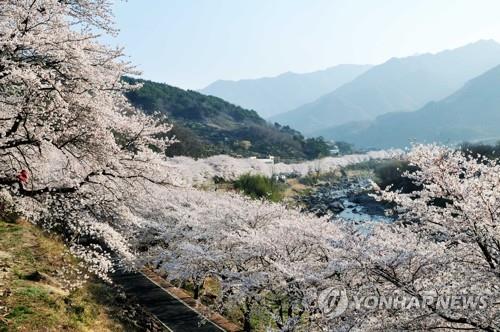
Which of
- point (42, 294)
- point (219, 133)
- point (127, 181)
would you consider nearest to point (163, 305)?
point (42, 294)

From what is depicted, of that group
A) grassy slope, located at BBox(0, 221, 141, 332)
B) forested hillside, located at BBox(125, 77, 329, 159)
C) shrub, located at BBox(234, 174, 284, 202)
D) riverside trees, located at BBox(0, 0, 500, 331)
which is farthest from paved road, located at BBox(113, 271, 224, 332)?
forested hillside, located at BBox(125, 77, 329, 159)

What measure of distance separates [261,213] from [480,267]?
14.5 metres

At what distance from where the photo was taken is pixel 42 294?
13.4m

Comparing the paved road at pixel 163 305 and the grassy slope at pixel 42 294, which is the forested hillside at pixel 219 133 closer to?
the paved road at pixel 163 305

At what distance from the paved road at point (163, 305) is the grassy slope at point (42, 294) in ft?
8.42

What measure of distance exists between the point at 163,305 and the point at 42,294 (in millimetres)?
9895

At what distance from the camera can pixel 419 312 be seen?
26.3 ft

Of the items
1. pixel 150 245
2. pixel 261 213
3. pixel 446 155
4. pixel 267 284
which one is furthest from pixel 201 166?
pixel 446 155

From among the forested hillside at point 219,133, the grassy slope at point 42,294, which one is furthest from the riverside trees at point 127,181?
the forested hillside at point 219,133

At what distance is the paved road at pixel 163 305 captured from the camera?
1983 centimetres

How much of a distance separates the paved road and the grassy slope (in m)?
2.57

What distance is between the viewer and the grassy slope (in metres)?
11.7

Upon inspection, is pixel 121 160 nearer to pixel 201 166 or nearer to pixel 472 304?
pixel 472 304

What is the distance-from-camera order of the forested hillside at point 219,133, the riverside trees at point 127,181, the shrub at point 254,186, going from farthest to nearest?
the forested hillside at point 219,133 → the shrub at point 254,186 → the riverside trees at point 127,181
